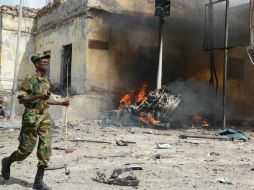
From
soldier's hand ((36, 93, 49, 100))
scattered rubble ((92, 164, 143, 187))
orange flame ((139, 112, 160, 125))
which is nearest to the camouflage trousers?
soldier's hand ((36, 93, 49, 100))

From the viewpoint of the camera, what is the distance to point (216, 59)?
59.6ft

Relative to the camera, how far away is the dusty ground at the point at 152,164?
5.39m

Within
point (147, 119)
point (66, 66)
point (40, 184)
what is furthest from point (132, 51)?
point (40, 184)

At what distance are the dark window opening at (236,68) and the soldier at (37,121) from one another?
14.8 meters

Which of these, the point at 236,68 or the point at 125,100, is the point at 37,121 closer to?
the point at 125,100

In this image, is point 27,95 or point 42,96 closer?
point 42,96

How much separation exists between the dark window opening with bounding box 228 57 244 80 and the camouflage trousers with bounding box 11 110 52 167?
1504 centimetres

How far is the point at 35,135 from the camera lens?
486 cm

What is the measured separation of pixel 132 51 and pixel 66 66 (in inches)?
134

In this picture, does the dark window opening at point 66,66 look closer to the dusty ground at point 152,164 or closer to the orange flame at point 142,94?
the orange flame at point 142,94

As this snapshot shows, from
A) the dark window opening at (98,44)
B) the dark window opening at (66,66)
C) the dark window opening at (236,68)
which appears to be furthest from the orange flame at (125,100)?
the dark window opening at (236,68)

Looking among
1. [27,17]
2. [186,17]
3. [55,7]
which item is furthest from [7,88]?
[186,17]

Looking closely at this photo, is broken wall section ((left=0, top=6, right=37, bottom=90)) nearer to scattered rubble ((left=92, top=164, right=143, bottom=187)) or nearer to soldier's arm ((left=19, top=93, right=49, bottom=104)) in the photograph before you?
scattered rubble ((left=92, top=164, right=143, bottom=187))

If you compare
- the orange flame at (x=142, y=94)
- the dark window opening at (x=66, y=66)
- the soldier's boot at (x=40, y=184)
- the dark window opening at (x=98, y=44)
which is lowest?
the soldier's boot at (x=40, y=184)
